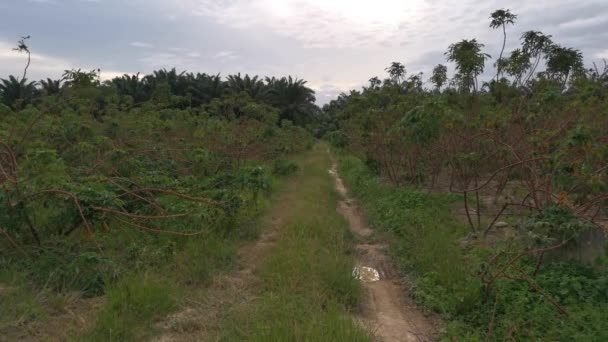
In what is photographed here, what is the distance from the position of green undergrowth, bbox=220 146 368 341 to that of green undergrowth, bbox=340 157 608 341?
76cm

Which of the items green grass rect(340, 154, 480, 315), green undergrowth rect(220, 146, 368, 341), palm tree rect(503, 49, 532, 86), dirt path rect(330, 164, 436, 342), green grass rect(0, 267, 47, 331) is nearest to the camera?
green undergrowth rect(220, 146, 368, 341)

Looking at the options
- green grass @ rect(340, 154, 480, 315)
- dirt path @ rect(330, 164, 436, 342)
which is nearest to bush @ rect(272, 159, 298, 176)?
green grass @ rect(340, 154, 480, 315)

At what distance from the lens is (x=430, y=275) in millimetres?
4203

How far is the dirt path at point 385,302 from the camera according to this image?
3293 millimetres

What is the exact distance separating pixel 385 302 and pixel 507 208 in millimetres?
3704

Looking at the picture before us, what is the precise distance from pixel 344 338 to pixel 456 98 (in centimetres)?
829

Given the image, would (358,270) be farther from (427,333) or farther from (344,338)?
(344,338)

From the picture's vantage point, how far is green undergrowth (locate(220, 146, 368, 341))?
286 cm

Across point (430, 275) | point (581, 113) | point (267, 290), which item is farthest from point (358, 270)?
point (581, 113)

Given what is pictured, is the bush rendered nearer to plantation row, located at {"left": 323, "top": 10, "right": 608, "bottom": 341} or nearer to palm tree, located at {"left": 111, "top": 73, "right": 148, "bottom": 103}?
plantation row, located at {"left": 323, "top": 10, "right": 608, "bottom": 341}

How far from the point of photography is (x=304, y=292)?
368 centimetres

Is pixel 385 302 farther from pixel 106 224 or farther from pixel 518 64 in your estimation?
pixel 518 64

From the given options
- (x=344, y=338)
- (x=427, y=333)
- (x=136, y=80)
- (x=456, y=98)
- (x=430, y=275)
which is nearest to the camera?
(x=344, y=338)

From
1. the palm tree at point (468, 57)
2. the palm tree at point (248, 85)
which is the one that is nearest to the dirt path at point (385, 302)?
the palm tree at point (468, 57)
